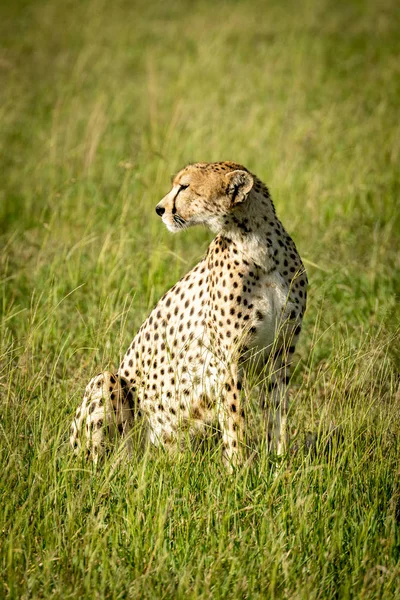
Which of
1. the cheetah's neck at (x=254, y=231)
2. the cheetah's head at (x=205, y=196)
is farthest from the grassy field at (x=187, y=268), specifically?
the cheetah's head at (x=205, y=196)

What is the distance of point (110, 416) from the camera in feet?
9.24

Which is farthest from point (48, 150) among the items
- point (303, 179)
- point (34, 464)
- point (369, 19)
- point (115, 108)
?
point (369, 19)

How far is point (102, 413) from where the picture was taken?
2.77 metres

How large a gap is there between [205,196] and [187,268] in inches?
54.2

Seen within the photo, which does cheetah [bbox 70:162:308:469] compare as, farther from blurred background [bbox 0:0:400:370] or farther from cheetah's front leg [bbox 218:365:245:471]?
blurred background [bbox 0:0:400:370]

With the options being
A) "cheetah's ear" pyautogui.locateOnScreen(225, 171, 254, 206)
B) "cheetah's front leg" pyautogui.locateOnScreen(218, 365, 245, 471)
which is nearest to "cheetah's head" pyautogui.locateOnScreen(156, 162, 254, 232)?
"cheetah's ear" pyautogui.locateOnScreen(225, 171, 254, 206)

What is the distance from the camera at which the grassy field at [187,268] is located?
7.04ft

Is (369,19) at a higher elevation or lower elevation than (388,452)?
higher

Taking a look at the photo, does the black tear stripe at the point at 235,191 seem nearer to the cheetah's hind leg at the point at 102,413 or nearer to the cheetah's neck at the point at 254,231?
the cheetah's neck at the point at 254,231

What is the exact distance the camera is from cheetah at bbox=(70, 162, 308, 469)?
2742mm

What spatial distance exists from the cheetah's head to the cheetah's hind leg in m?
0.55

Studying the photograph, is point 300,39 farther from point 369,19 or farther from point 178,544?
point 178,544

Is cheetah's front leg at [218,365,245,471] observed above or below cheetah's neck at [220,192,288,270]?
below

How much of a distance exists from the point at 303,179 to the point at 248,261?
2.50 m
